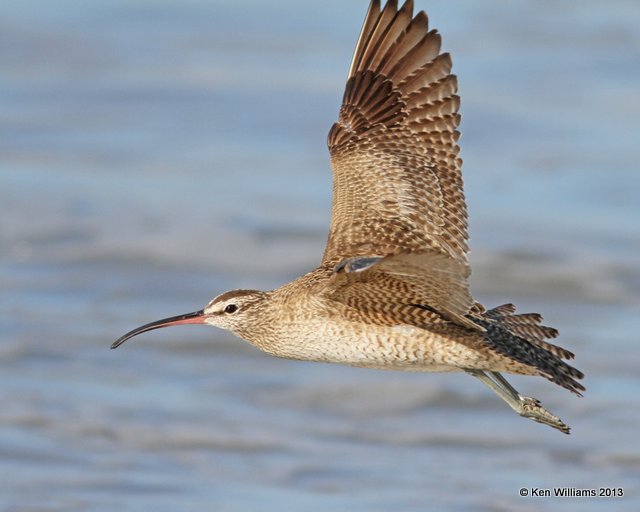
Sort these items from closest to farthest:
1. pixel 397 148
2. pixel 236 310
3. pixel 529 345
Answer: pixel 529 345
pixel 236 310
pixel 397 148

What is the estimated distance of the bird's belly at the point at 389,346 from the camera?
11.5m

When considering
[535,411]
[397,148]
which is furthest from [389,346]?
[535,411]

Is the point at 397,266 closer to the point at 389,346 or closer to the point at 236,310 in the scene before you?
the point at 389,346

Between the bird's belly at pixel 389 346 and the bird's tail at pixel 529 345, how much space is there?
223 mm

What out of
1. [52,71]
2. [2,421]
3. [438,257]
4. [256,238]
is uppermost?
[52,71]

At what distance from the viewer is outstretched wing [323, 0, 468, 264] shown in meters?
11.9

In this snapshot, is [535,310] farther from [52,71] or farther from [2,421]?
[52,71]

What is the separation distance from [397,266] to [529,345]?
1.33m

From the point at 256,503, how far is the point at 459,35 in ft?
56.2

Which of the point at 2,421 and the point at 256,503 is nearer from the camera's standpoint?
the point at 256,503

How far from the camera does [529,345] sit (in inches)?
456

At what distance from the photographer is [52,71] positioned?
32.2 metres

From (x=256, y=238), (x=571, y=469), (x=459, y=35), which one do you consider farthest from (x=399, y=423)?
(x=459, y=35)

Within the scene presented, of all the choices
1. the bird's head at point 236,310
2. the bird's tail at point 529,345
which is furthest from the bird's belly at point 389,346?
the bird's head at point 236,310
